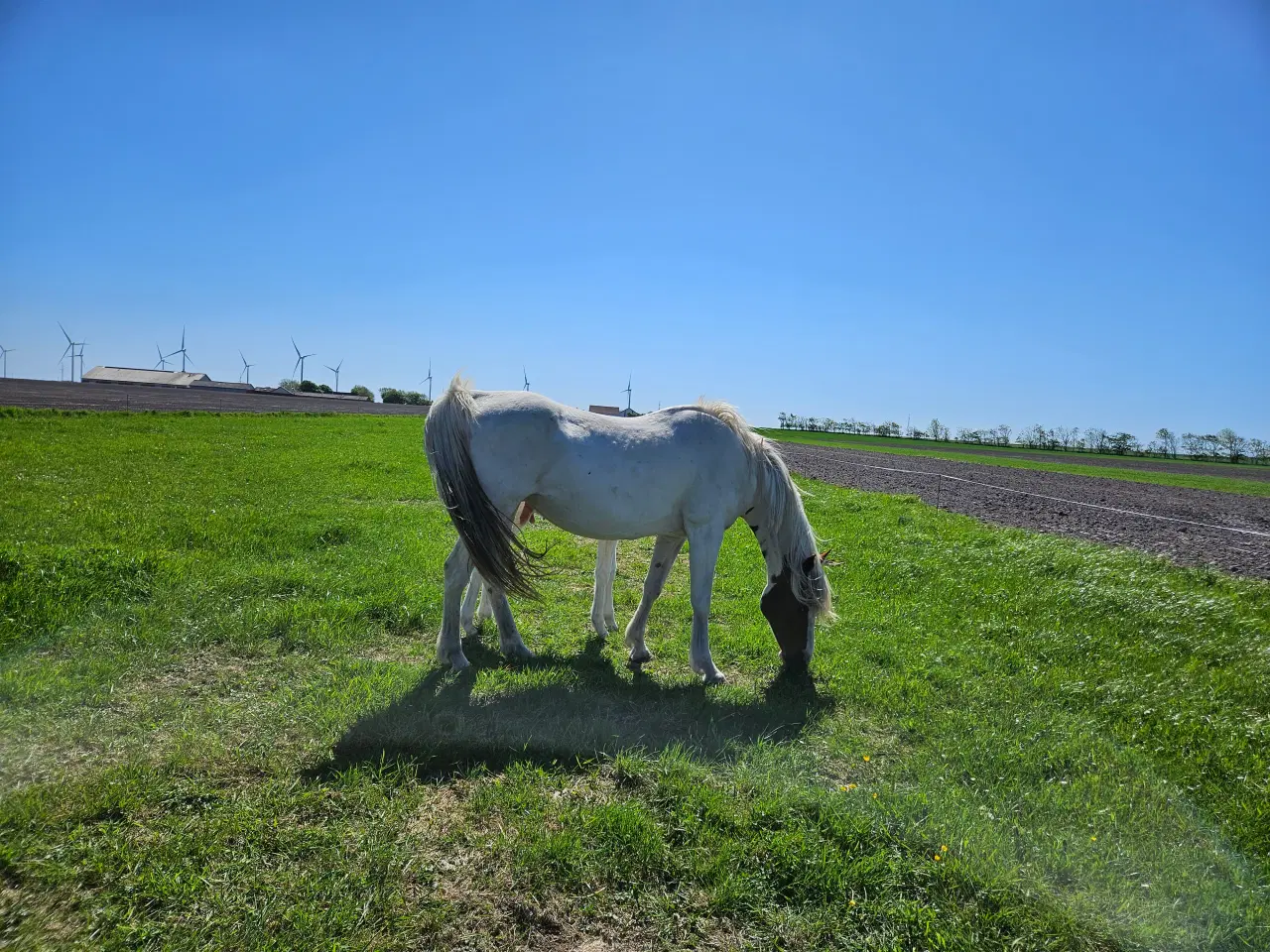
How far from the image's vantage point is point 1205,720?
4.25 meters

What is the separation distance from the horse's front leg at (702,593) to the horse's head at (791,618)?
534mm

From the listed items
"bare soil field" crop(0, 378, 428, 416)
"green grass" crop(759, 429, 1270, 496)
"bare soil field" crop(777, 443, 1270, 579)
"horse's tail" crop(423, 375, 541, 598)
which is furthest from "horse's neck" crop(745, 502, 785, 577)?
"bare soil field" crop(0, 378, 428, 416)

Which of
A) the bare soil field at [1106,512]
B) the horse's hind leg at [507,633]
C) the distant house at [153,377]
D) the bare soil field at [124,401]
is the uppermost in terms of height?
the distant house at [153,377]

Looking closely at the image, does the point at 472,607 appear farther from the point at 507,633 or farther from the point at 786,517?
the point at 786,517

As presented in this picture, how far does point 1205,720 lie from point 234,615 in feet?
23.3

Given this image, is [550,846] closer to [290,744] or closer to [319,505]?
[290,744]

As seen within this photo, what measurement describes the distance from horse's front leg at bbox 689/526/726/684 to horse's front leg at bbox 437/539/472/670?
1747 millimetres

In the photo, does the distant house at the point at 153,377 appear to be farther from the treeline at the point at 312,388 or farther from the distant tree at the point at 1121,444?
the distant tree at the point at 1121,444

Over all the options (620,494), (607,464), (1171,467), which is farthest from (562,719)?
(1171,467)

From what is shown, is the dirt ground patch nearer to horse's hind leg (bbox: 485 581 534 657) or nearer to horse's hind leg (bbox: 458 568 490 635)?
horse's hind leg (bbox: 458 568 490 635)

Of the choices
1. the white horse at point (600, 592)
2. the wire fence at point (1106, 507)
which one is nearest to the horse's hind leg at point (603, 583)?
the white horse at point (600, 592)

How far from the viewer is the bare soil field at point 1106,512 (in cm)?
1023

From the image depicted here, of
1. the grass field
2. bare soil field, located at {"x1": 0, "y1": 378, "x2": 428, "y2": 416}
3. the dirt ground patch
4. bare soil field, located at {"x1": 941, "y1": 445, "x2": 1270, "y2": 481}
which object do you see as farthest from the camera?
bare soil field, located at {"x1": 941, "y1": 445, "x2": 1270, "y2": 481}

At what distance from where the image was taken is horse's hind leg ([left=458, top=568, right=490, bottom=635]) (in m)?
5.61
